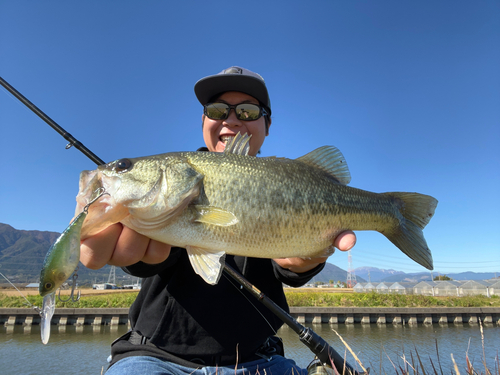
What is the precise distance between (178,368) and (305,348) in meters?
15.0

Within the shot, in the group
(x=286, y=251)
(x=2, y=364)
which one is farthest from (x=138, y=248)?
(x=2, y=364)

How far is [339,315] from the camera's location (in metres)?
21.2

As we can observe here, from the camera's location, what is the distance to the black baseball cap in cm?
402

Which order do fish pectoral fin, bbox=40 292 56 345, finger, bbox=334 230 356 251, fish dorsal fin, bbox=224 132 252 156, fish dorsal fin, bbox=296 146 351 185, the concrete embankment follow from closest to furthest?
fish pectoral fin, bbox=40 292 56 345
finger, bbox=334 230 356 251
fish dorsal fin, bbox=224 132 252 156
fish dorsal fin, bbox=296 146 351 185
the concrete embankment

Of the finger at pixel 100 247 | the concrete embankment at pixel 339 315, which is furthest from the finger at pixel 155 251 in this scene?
the concrete embankment at pixel 339 315

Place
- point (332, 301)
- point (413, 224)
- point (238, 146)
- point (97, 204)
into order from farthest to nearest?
point (332, 301) < point (413, 224) < point (238, 146) < point (97, 204)

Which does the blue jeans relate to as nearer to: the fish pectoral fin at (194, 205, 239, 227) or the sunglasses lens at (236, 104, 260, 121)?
the fish pectoral fin at (194, 205, 239, 227)

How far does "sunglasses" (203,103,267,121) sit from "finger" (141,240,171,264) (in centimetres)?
217

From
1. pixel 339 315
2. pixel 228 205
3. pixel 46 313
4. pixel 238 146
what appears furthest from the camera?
pixel 339 315

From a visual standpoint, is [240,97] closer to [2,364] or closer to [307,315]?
[2,364]

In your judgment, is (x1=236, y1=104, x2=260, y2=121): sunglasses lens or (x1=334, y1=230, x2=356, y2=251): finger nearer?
(x1=334, y1=230, x2=356, y2=251): finger

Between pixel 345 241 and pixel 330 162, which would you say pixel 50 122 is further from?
pixel 345 241

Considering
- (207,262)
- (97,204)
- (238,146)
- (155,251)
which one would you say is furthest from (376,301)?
(97,204)

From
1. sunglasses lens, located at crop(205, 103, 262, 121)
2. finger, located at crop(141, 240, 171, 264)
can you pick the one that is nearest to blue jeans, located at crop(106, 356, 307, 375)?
finger, located at crop(141, 240, 171, 264)
